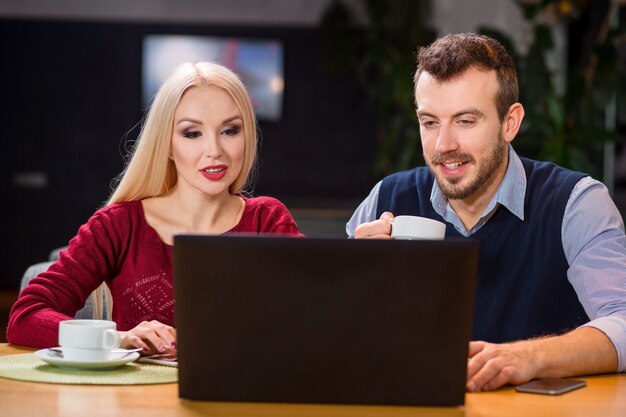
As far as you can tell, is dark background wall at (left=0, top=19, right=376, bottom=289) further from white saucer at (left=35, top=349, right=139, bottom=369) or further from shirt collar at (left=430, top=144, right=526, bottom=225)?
white saucer at (left=35, top=349, right=139, bottom=369)

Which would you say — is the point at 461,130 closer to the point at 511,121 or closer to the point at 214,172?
the point at 511,121

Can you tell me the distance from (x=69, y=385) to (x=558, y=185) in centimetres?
116

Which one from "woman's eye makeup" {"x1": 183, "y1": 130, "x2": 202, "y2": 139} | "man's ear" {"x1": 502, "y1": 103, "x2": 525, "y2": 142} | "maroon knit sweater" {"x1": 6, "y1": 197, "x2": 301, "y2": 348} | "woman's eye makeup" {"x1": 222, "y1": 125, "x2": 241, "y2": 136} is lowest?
"maroon knit sweater" {"x1": 6, "y1": 197, "x2": 301, "y2": 348}

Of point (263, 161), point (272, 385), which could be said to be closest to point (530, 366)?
point (272, 385)

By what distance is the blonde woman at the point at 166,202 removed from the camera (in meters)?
2.14

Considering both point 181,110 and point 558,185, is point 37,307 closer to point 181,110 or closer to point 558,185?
point 181,110

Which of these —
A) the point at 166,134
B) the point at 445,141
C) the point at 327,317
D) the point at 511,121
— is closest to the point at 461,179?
the point at 445,141

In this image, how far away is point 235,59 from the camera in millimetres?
8266

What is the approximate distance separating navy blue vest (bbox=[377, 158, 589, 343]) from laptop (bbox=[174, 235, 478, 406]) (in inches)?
31.5

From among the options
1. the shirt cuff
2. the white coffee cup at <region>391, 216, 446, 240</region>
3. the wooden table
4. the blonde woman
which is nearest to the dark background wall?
the blonde woman

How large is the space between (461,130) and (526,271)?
0.33 m

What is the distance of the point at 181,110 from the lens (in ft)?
7.07

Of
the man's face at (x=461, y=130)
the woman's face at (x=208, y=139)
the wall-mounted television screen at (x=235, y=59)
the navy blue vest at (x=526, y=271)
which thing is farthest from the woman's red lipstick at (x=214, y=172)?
the wall-mounted television screen at (x=235, y=59)

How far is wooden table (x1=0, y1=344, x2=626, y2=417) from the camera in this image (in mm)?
1317
